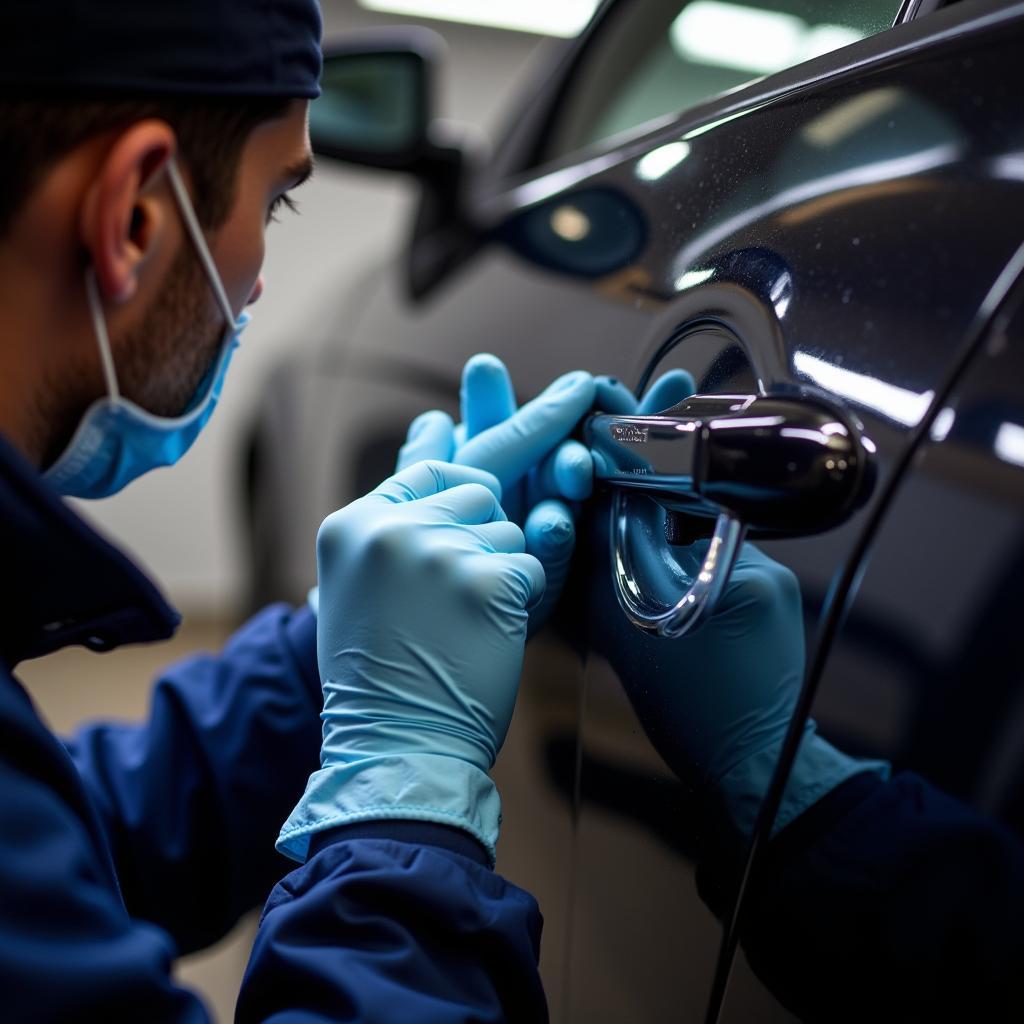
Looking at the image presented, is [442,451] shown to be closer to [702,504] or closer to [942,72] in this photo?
[702,504]

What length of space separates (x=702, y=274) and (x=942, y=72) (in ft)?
0.56

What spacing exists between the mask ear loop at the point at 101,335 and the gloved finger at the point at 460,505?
0.77 feet

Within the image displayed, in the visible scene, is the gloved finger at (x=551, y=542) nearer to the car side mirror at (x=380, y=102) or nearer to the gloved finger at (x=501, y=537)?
the gloved finger at (x=501, y=537)

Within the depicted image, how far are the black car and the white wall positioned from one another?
2720mm

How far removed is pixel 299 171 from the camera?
79 centimetres

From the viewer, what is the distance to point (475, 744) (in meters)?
0.69

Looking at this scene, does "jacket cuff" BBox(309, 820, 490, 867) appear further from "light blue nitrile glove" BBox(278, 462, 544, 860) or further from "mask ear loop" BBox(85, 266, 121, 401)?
"mask ear loop" BBox(85, 266, 121, 401)

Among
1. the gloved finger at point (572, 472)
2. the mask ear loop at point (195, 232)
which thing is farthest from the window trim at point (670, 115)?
the mask ear loop at point (195, 232)

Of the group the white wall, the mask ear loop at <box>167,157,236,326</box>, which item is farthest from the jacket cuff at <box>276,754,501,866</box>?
the white wall

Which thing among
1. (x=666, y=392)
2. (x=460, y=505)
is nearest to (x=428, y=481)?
(x=460, y=505)

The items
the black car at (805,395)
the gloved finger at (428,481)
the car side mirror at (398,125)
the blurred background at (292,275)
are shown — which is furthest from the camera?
the blurred background at (292,275)

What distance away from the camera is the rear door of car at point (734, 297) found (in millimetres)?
482

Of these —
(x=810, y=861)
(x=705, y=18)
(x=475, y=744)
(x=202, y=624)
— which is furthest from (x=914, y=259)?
(x=202, y=624)

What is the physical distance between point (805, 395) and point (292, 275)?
3317mm
